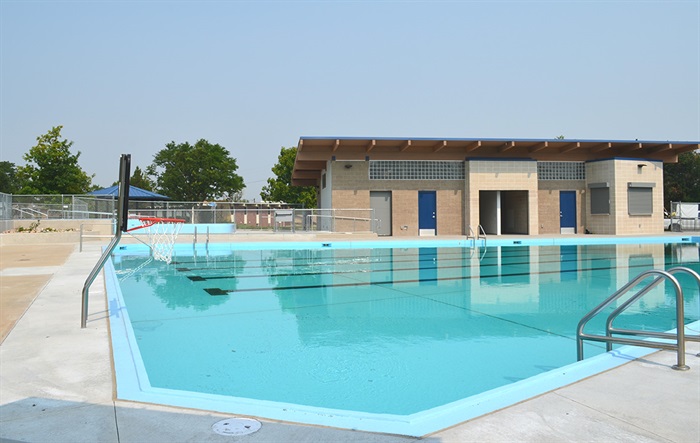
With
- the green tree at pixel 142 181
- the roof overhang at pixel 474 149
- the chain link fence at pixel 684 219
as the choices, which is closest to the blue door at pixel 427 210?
the roof overhang at pixel 474 149

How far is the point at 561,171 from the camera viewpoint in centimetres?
2741

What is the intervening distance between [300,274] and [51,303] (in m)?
6.13

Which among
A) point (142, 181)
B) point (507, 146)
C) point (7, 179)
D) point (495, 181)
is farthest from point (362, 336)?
point (7, 179)

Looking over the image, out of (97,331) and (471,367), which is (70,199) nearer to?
(97,331)

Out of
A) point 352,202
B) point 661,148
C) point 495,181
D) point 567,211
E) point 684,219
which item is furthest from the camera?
point 684,219

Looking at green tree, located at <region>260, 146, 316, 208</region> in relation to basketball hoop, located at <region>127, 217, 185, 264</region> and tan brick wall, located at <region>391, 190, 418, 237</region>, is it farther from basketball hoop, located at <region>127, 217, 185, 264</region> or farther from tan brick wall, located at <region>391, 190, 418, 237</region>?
basketball hoop, located at <region>127, 217, 185, 264</region>

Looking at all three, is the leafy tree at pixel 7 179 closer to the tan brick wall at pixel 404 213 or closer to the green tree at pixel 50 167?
the green tree at pixel 50 167

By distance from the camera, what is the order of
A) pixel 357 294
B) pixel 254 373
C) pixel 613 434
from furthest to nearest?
pixel 357 294
pixel 254 373
pixel 613 434

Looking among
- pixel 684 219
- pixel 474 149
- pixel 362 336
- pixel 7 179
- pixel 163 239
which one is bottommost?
pixel 362 336

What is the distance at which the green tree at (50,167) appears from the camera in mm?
32750

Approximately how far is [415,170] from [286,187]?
86.5 feet

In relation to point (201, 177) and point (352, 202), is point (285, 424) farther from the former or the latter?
point (201, 177)

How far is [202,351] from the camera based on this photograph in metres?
5.39

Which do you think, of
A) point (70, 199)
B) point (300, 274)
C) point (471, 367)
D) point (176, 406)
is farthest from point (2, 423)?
point (70, 199)
